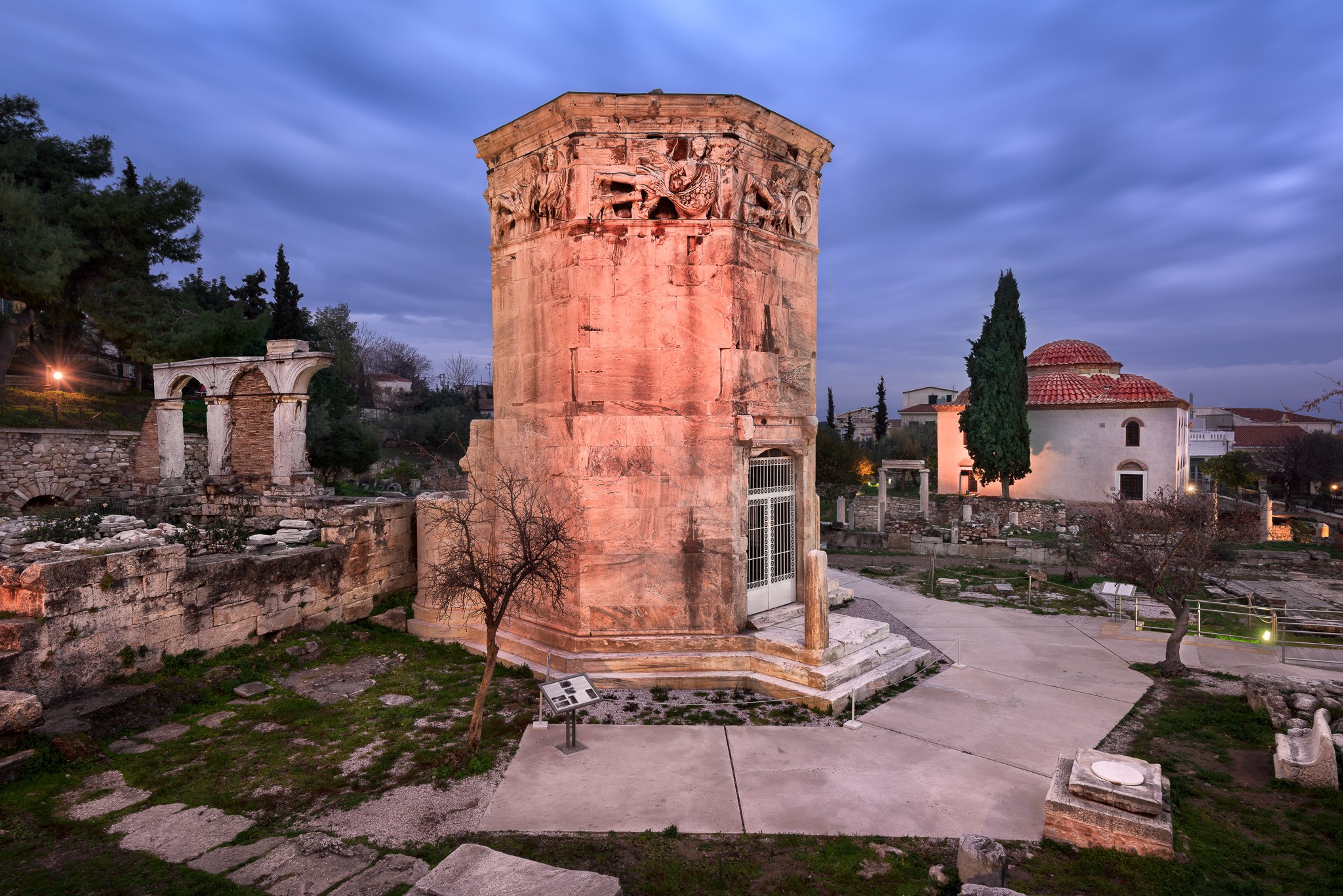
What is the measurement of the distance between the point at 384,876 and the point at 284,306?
114 ft

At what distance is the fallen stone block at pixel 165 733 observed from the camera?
21.7 ft

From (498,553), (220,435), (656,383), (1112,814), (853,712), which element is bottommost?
(853,712)

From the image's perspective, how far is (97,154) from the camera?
25.7 metres

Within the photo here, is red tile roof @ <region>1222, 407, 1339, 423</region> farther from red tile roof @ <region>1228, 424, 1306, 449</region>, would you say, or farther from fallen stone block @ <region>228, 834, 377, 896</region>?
fallen stone block @ <region>228, 834, 377, 896</region>

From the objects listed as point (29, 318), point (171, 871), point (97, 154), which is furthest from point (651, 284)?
point (97, 154)

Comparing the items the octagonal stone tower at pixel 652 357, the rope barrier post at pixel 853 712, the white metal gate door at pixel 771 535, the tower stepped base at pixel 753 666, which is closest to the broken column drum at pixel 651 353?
the octagonal stone tower at pixel 652 357

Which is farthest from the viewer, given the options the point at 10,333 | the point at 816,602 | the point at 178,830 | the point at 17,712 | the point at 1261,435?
the point at 1261,435

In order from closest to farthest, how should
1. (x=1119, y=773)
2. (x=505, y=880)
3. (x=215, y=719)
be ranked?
(x=505, y=880) → (x=1119, y=773) → (x=215, y=719)

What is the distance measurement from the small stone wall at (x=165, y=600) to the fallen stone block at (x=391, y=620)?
1.06 ft

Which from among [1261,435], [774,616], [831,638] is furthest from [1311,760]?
[1261,435]

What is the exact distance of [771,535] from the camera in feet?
32.5

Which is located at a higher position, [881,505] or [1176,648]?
[881,505]

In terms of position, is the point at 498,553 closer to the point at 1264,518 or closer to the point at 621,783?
the point at 621,783

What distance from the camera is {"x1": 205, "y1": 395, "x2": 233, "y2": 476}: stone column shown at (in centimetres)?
1981
